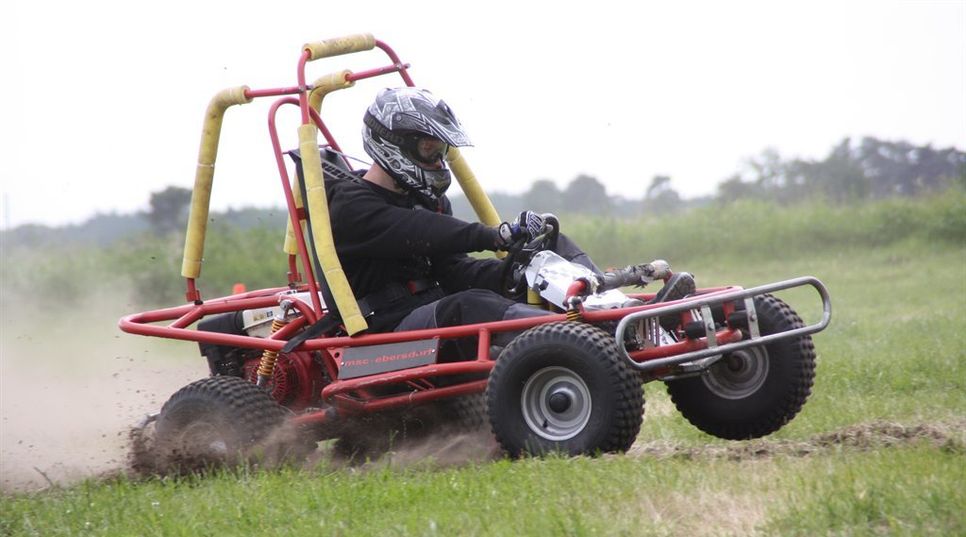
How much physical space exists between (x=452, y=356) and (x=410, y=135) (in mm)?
1271

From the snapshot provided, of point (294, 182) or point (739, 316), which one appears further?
point (294, 182)

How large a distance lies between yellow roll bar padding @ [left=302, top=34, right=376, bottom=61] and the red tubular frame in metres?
0.09

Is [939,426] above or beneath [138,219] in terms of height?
beneath

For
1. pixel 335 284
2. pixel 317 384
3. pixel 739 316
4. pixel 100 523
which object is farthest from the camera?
pixel 317 384

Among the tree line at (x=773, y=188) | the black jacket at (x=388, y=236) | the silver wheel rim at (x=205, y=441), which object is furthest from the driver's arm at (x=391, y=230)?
the tree line at (x=773, y=188)

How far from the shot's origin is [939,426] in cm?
705

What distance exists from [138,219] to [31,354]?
29.6 ft

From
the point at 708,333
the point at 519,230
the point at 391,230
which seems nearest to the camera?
the point at 708,333

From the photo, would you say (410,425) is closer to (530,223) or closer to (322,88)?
(530,223)

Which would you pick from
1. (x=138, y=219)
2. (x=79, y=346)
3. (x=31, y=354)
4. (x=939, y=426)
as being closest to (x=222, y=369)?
(x=939, y=426)

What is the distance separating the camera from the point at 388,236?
7.50m

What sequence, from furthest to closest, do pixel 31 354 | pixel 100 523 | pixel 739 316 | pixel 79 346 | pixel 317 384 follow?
1. pixel 79 346
2. pixel 31 354
3. pixel 317 384
4. pixel 739 316
5. pixel 100 523

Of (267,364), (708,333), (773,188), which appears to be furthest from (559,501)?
(773,188)

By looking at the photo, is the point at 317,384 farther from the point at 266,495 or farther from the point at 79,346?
the point at 79,346
